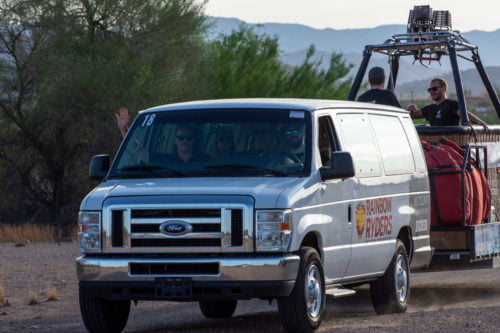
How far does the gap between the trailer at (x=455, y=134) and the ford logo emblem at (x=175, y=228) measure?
15.9 ft

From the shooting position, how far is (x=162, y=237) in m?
8.93

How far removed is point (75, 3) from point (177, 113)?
2048 centimetres

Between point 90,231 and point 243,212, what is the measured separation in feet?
4.38

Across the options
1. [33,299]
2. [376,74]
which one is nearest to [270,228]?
[33,299]

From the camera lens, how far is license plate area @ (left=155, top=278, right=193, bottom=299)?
29.0 feet

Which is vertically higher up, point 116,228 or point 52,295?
point 116,228

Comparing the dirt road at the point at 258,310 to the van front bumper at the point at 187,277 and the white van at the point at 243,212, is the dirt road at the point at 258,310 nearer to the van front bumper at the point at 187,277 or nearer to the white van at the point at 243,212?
the white van at the point at 243,212

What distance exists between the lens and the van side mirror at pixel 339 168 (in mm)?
9523

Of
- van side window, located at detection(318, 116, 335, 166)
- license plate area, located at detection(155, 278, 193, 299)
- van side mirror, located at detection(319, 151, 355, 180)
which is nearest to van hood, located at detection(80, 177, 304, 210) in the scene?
van side mirror, located at detection(319, 151, 355, 180)

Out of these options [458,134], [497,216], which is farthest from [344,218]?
[497,216]

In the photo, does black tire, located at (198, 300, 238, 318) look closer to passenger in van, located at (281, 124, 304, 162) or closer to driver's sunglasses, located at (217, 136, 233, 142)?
driver's sunglasses, located at (217, 136, 233, 142)

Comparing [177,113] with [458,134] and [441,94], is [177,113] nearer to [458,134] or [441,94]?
[458,134]

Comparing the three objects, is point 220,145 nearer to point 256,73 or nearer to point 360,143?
point 360,143

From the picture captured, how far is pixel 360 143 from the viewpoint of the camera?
1077 centimetres
